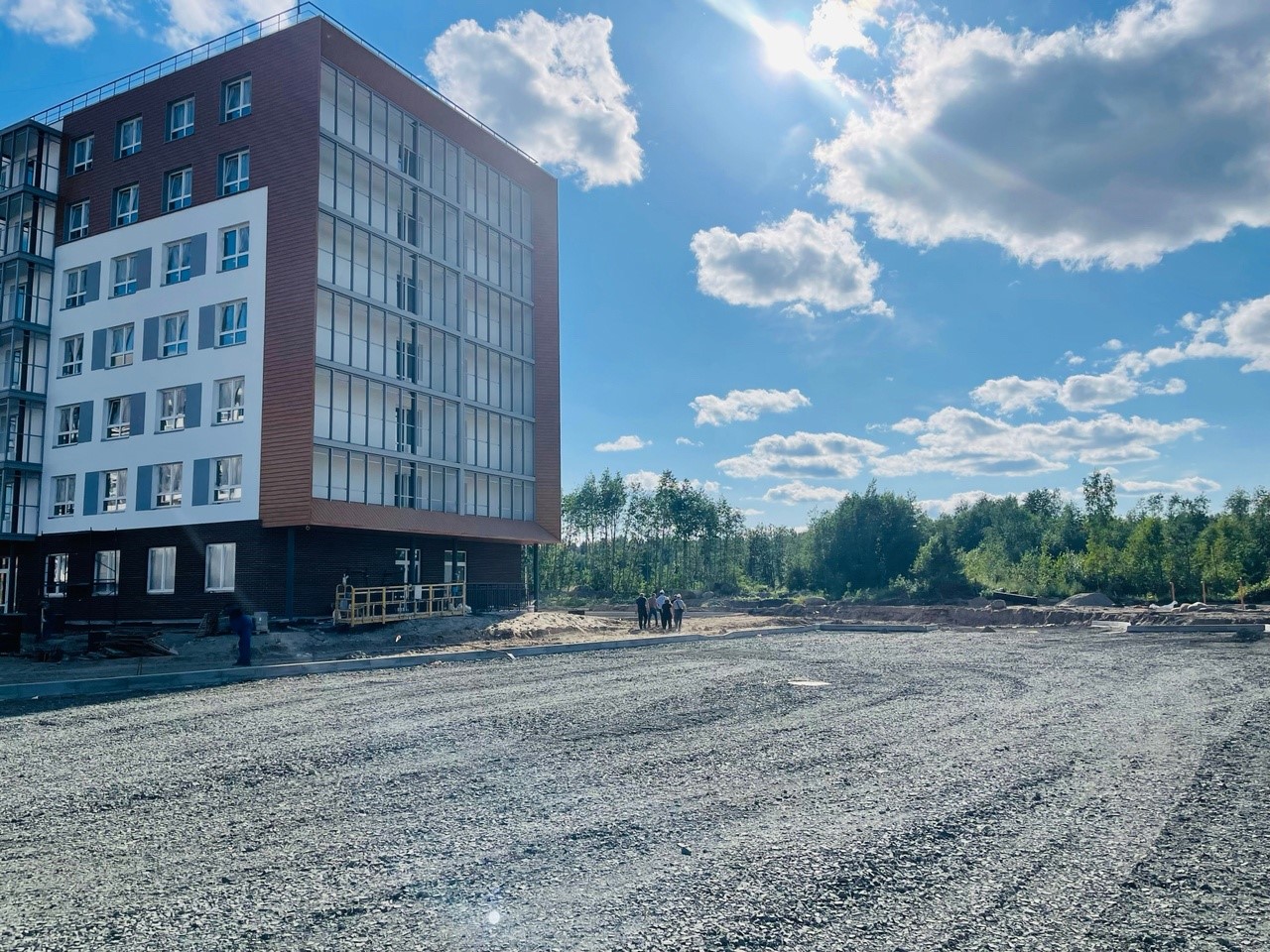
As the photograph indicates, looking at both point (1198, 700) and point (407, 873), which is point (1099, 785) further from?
point (1198, 700)

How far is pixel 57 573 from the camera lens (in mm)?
38656

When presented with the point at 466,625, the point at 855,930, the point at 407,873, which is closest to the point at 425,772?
the point at 407,873

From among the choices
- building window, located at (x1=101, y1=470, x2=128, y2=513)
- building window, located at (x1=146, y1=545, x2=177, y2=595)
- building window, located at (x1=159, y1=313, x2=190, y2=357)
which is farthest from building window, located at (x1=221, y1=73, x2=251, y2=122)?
building window, located at (x1=146, y1=545, x2=177, y2=595)

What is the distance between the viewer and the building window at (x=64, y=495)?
3847cm

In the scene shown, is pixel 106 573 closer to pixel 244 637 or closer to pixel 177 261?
pixel 177 261

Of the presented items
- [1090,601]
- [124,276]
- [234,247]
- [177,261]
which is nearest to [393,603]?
[234,247]

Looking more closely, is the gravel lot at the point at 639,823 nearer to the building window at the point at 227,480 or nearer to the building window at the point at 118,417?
the building window at the point at 227,480

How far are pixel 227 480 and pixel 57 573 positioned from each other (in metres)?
11.0

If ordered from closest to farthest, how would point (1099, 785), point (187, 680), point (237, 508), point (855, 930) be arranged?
1. point (855, 930)
2. point (1099, 785)
3. point (187, 680)
4. point (237, 508)

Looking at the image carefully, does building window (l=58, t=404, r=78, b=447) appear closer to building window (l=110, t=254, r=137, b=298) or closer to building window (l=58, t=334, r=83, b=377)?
building window (l=58, t=334, r=83, b=377)

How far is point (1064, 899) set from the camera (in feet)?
18.6

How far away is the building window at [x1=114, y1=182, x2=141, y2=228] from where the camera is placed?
39000 millimetres

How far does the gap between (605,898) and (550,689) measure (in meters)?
10.4

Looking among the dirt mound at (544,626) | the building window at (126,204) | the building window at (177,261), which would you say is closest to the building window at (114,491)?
the building window at (177,261)
